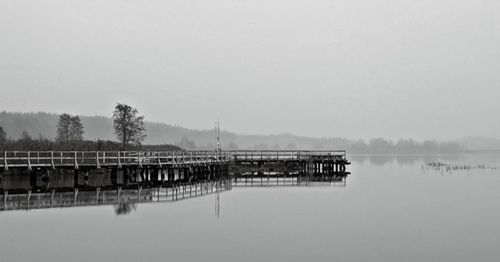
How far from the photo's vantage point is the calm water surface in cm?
2150

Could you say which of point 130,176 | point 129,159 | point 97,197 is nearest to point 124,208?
point 97,197

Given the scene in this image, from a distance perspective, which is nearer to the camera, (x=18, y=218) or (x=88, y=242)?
(x=88, y=242)

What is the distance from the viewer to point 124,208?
105 ft

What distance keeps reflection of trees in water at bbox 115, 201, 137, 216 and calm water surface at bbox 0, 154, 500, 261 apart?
446 mm

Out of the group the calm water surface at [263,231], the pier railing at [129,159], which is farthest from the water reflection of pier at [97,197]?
the pier railing at [129,159]

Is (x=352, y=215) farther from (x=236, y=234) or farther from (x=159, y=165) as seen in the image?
(x=159, y=165)

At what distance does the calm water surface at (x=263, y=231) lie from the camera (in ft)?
70.5

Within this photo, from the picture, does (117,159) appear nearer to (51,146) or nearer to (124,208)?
(51,146)

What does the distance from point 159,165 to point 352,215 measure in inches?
889

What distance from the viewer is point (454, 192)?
46250 mm

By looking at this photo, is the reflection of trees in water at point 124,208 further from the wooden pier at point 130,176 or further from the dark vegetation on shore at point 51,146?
the dark vegetation on shore at point 51,146

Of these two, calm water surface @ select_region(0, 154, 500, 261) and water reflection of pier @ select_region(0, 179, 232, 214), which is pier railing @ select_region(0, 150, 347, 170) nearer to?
water reflection of pier @ select_region(0, 179, 232, 214)

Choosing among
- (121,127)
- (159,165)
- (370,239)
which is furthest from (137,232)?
(121,127)

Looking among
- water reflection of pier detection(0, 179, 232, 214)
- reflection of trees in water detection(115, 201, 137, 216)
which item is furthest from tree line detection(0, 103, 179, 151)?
reflection of trees in water detection(115, 201, 137, 216)
